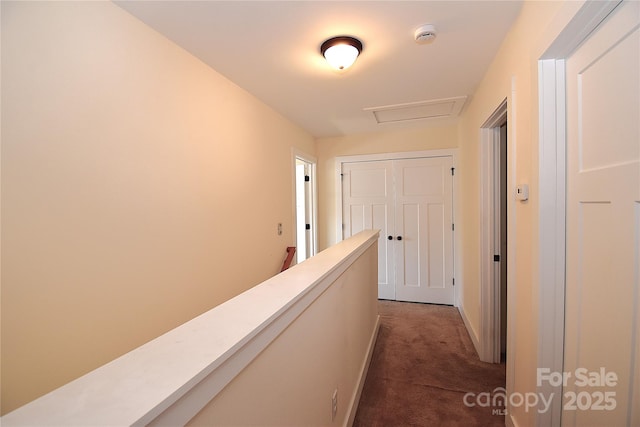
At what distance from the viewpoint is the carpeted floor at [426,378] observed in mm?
1721

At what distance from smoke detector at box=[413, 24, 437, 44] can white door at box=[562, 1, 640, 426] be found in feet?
2.35

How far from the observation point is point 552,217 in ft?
3.90

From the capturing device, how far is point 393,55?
185cm

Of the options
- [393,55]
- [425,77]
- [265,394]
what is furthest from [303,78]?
[265,394]

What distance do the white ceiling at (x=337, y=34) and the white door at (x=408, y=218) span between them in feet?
4.15

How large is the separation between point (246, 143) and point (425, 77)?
1607 mm

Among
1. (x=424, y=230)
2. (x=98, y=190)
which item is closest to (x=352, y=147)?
(x=424, y=230)

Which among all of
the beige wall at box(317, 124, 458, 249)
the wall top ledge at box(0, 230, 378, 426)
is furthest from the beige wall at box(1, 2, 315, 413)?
the beige wall at box(317, 124, 458, 249)

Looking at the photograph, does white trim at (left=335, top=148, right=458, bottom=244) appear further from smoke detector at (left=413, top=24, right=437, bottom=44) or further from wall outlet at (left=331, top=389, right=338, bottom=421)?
wall outlet at (left=331, top=389, right=338, bottom=421)

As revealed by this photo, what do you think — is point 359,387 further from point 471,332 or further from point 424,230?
point 424,230

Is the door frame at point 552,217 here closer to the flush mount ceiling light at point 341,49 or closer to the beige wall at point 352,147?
the flush mount ceiling light at point 341,49

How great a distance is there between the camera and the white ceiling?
1402 mm

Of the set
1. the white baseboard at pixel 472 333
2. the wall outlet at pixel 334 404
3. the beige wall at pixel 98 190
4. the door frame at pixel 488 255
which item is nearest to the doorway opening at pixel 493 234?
the door frame at pixel 488 255

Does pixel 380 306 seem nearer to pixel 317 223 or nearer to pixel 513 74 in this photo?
pixel 317 223
